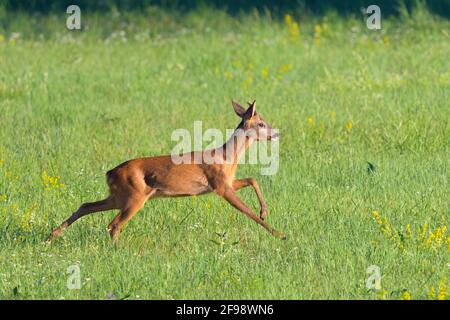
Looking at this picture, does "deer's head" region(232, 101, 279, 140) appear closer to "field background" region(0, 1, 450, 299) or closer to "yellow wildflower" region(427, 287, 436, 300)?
"field background" region(0, 1, 450, 299)

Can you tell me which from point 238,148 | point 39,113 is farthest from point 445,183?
point 39,113

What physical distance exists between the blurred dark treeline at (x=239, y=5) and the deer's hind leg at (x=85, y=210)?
992 centimetres

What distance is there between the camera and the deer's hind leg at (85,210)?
26.8 feet

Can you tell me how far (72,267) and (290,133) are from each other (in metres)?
4.37

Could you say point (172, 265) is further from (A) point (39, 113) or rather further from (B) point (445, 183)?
(A) point (39, 113)

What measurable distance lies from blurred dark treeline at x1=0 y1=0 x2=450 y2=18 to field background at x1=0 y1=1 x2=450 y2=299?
0.10 meters

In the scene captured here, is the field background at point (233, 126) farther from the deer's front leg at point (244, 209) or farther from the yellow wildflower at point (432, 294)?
the deer's front leg at point (244, 209)

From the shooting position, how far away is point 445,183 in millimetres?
9562

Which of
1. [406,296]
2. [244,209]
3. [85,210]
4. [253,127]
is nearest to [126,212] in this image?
[85,210]

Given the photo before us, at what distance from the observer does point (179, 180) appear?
817 cm

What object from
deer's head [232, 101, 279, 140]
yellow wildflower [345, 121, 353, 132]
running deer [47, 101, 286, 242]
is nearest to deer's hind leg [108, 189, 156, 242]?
running deer [47, 101, 286, 242]

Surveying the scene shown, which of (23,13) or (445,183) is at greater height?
(23,13)

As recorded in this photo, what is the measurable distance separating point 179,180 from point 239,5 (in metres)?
10.5

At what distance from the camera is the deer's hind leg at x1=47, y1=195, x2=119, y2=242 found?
26.8 ft
